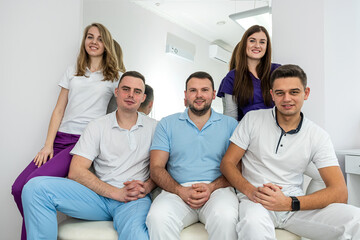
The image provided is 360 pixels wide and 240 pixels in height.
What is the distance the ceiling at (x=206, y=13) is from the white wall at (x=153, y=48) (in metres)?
0.11

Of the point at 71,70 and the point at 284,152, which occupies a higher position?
the point at 71,70

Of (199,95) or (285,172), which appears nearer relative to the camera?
(285,172)

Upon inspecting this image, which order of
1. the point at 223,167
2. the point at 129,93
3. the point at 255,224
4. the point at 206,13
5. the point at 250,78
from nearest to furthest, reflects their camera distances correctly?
1. the point at 255,224
2. the point at 223,167
3. the point at 129,93
4. the point at 250,78
5. the point at 206,13

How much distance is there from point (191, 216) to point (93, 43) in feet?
4.51

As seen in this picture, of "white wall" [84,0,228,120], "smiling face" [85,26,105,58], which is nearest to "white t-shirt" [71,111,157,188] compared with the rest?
"smiling face" [85,26,105,58]

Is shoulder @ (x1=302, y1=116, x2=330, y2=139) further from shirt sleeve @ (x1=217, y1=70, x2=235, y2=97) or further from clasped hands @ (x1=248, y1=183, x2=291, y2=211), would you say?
shirt sleeve @ (x1=217, y1=70, x2=235, y2=97)

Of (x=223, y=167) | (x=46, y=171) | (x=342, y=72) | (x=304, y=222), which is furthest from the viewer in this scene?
(x=342, y=72)

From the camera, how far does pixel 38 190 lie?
1.46 meters

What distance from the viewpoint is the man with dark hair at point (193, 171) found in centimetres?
134

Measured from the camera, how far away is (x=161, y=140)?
1.72m

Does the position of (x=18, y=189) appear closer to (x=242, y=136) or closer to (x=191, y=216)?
(x=191, y=216)

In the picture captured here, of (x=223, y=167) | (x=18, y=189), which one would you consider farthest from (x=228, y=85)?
(x=18, y=189)

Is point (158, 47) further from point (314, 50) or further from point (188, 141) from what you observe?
point (188, 141)

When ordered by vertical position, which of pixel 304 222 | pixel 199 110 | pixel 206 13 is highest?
pixel 206 13
